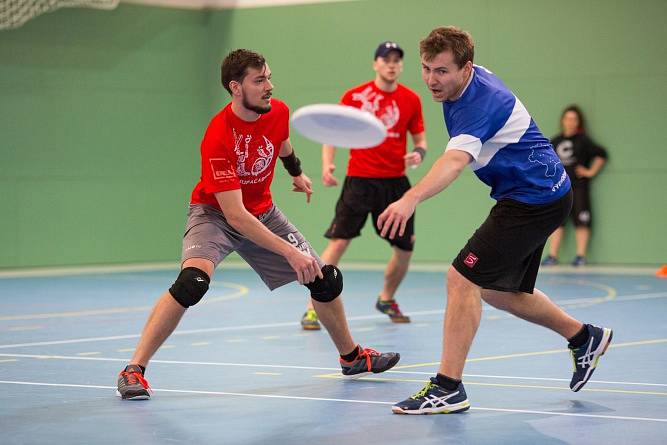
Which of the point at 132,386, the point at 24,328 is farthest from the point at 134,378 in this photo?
the point at 24,328

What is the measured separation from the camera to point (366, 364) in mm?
7902

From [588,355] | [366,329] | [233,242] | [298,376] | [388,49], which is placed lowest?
[366,329]

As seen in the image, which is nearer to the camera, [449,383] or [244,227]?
[449,383]

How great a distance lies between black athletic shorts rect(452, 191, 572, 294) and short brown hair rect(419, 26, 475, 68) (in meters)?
0.85

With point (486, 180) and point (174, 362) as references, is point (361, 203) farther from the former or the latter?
point (486, 180)

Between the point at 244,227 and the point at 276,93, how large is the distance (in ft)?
40.4

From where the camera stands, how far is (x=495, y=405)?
6859 mm

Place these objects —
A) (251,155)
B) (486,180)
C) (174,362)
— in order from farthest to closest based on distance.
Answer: (174,362), (251,155), (486,180)

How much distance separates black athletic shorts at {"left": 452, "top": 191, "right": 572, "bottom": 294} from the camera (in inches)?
265

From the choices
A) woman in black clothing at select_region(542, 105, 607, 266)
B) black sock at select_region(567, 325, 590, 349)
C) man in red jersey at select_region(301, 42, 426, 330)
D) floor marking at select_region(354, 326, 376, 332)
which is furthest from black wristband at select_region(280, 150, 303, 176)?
woman in black clothing at select_region(542, 105, 607, 266)

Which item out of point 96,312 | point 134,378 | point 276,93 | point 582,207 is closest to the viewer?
point 134,378

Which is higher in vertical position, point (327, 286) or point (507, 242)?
point (507, 242)

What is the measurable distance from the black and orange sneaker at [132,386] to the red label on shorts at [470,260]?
196 cm

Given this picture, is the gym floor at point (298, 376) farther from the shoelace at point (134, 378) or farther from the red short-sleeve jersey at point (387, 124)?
the red short-sleeve jersey at point (387, 124)
